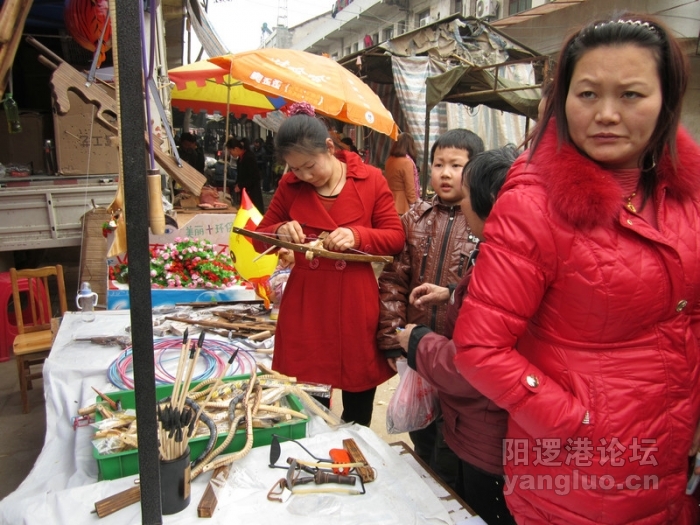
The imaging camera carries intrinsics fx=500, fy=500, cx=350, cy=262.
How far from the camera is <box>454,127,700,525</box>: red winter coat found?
1032 mm

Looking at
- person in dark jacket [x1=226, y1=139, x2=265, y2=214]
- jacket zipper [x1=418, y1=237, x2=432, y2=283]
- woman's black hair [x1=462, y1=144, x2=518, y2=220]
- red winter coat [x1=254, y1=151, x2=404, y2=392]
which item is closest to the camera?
woman's black hair [x1=462, y1=144, x2=518, y2=220]

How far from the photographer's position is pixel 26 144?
669 centimetres

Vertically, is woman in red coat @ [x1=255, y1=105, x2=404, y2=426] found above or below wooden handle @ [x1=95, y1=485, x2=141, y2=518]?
above

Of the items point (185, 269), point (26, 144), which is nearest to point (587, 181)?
point (185, 269)

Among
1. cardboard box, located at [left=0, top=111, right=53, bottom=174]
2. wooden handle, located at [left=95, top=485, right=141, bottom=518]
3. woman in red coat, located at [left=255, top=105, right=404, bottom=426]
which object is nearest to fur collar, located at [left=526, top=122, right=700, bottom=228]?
woman in red coat, located at [left=255, top=105, right=404, bottom=426]

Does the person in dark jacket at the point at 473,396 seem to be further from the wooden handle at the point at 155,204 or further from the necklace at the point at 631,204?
the wooden handle at the point at 155,204

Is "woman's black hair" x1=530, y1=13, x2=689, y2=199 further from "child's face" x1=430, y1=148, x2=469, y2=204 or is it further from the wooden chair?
the wooden chair

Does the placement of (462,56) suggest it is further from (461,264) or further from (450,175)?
(461,264)

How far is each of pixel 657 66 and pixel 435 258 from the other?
1106 mm

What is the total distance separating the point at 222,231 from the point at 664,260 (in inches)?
168

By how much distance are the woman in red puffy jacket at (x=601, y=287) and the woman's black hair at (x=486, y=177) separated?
351 mm

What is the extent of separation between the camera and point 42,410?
11.8 ft

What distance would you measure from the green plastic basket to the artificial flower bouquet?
6.57 feet

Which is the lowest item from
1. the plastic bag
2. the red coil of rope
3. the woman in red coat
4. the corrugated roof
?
the plastic bag
